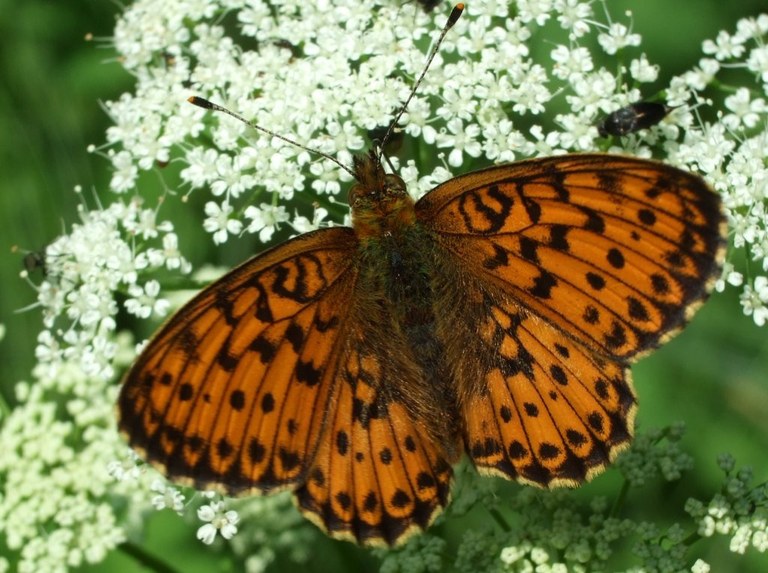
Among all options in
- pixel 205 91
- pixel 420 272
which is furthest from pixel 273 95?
pixel 420 272

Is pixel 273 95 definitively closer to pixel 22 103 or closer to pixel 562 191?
pixel 562 191

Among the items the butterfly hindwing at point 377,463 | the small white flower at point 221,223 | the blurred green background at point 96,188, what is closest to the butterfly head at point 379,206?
the butterfly hindwing at point 377,463

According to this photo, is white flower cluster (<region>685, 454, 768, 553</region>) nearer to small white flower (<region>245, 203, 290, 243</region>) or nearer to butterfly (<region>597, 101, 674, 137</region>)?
butterfly (<region>597, 101, 674, 137</region>)

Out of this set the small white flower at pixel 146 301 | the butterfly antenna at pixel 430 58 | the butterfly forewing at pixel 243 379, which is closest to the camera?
the butterfly forewing at pixel 243 379

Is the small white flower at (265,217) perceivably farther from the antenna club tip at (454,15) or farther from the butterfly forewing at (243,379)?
the antenna club tip at (454,15)

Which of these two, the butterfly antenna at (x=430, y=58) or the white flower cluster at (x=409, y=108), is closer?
the butterfly antenna at (x=430, y=58)

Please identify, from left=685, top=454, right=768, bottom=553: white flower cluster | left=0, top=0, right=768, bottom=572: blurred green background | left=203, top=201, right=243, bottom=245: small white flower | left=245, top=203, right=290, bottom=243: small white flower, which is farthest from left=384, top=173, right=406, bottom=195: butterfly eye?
left=0, top=0, right=768, bottom=572: blurred green background

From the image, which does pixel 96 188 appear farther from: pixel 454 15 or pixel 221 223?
pixel 454 15

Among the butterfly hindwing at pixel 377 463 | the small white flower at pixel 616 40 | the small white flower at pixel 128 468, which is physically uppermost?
the small white flower at pixel 616 40
